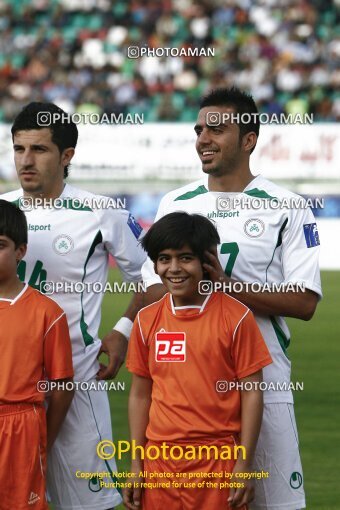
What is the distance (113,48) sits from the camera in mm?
25781

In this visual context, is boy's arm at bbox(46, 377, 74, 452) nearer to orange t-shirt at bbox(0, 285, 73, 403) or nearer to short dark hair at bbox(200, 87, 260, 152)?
orange t-shirt at bbox(0, 285, 73, 403)

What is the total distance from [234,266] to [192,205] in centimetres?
33

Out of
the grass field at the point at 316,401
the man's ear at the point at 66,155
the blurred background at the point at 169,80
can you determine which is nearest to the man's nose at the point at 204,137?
the man's ear at the point at 66,155

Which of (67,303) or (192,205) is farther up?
(192,205)

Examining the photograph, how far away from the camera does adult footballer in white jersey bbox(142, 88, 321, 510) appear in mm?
4527

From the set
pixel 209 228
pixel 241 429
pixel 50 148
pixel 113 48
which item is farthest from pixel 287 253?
pixel 113 48

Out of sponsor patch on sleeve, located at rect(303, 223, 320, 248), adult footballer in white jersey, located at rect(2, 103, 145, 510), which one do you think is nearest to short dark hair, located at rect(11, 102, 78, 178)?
adult footballer in white jersey, located at rect(2, 103, 145, 510)

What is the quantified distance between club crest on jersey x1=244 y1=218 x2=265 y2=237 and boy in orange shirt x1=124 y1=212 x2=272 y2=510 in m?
0.29

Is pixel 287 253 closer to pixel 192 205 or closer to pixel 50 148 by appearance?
pixel 192 205

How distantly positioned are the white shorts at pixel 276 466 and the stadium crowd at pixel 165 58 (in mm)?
19330

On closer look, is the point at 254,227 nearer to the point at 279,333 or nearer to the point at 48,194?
the point at 279,333

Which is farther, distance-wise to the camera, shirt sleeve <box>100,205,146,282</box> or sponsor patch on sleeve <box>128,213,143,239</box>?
sponsor patch on sleeve <box>128,213,143,239</box>

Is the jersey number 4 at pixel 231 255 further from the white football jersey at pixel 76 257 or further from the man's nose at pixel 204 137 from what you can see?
the white football jersey at pixel 76 257

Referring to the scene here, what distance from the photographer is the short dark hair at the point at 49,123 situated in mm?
4793
